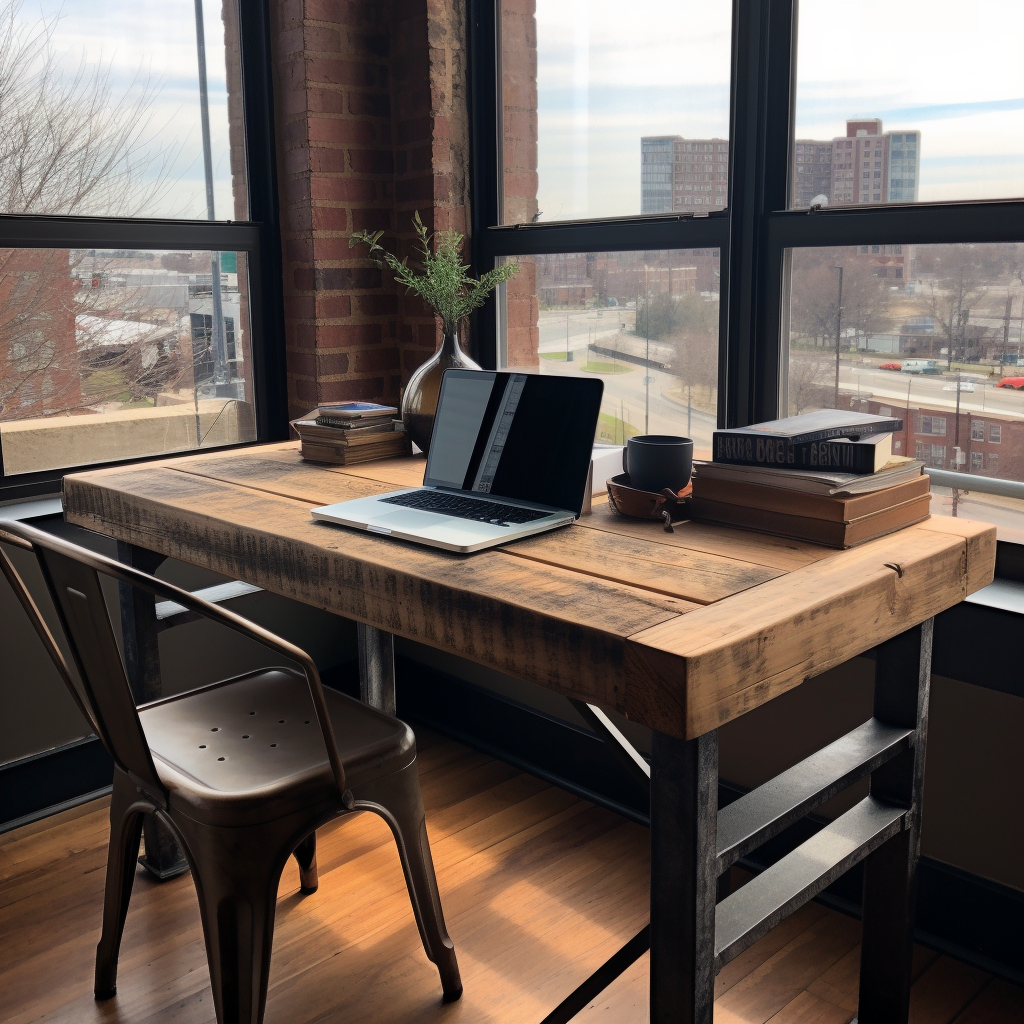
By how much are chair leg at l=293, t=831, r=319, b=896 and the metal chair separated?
0.44 m

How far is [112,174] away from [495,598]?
184 centimetres

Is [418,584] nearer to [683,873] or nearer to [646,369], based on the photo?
[683,873]

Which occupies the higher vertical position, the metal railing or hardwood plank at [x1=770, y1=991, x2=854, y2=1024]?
the metal railing

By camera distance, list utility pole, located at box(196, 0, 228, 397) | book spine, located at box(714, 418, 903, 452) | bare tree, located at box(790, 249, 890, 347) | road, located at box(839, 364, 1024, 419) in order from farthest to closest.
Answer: utility pole, located at box(196, 0, 228, 397)
bare tree, located at box(790, 249, 890, 347)
road, located at box(839, 364, 1024, 419)
book spine, located at box(714, 418, 903, 452)

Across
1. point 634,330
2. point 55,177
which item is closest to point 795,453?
point 634,330

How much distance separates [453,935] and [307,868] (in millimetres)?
351

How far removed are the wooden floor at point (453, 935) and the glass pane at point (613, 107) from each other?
1.49 m

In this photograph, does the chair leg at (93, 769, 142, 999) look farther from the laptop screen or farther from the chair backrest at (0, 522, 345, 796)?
the laptop screen

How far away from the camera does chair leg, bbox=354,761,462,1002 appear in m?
1.65

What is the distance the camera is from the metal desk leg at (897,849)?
1596mm

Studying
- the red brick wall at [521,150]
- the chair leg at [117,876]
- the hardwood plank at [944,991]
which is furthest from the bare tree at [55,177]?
the hardwood plank at [944,991]

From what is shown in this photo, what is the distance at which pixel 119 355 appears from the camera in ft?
8.55

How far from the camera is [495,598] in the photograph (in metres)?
1.30

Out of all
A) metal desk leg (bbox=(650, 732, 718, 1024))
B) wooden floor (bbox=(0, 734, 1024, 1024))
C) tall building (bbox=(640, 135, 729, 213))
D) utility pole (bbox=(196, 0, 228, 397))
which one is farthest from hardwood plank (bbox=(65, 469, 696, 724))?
tall building (bbox=(640, 135, 729, 213))
